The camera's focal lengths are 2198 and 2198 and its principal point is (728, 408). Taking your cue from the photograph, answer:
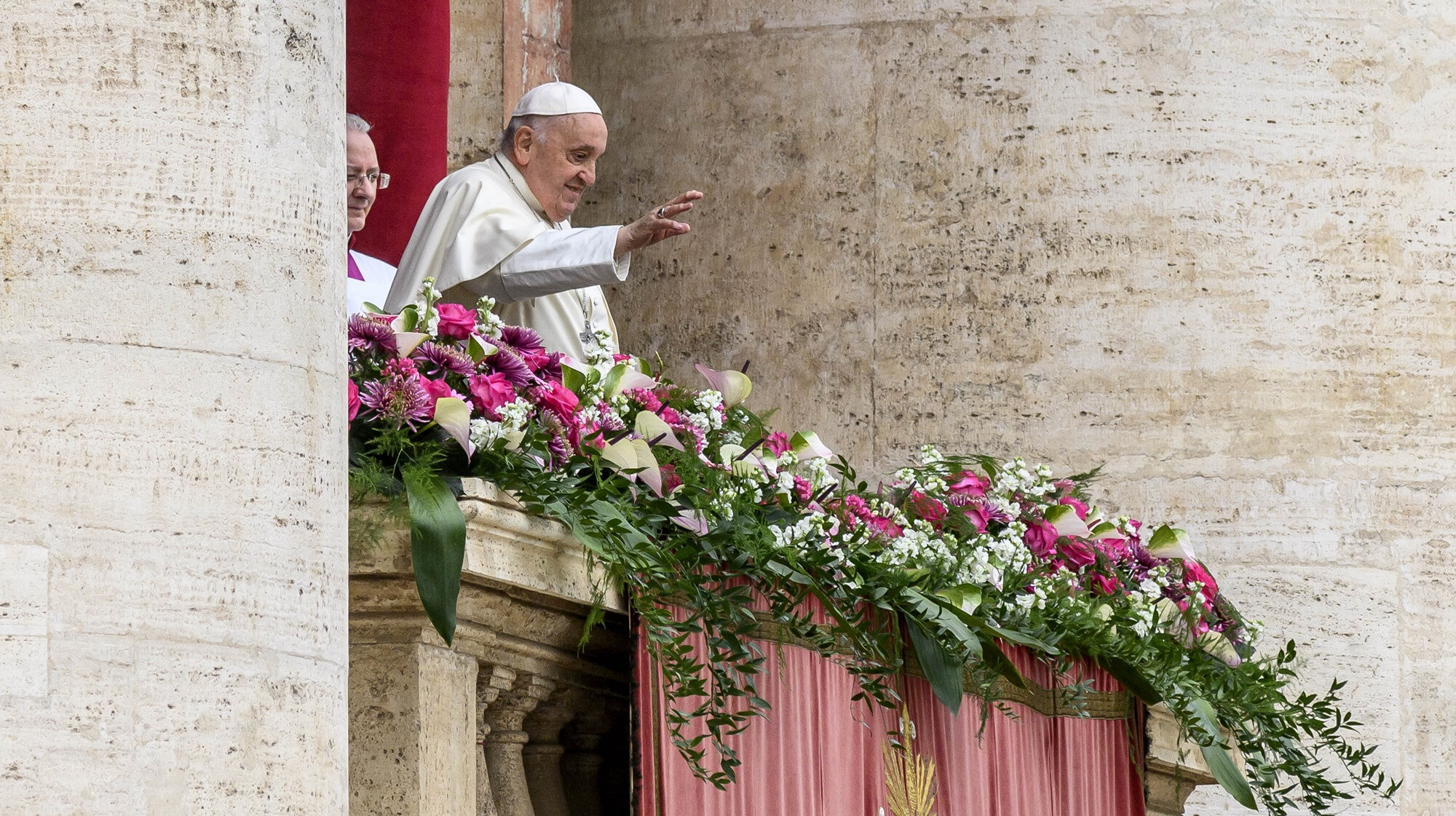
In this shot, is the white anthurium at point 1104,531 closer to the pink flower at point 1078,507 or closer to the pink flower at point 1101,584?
the pink flower at point 1078,507

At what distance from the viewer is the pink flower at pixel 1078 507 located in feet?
15.6

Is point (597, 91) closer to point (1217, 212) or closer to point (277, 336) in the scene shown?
point (1217, 212)

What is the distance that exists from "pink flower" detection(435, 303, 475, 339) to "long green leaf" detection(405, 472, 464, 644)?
1.50 feet

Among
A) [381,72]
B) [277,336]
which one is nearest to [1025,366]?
[381,72]

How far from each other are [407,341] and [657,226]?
0.85 meters

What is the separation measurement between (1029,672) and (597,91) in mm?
3533

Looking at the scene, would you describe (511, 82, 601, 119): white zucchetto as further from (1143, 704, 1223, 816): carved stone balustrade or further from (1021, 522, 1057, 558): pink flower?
(1143, 704, 1223, 816): carved stone balustrade

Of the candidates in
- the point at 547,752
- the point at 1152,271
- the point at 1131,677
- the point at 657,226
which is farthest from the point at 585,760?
the point at 1152,271

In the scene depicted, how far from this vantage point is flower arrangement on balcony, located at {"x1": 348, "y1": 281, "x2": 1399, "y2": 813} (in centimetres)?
313

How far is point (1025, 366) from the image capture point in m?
6.86

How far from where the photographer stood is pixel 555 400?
3.30 metres

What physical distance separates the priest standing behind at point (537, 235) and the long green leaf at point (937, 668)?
2.63 ft

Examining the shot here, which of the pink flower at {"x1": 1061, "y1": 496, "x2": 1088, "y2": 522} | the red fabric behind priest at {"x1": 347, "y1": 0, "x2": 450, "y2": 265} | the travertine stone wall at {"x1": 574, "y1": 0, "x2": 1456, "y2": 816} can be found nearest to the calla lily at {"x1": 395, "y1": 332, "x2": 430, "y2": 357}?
the pink flower at {"x1": 1061, "y1": 496, "x2": 1088, "y2": 522}

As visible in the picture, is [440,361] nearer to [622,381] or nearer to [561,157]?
[622,381]
